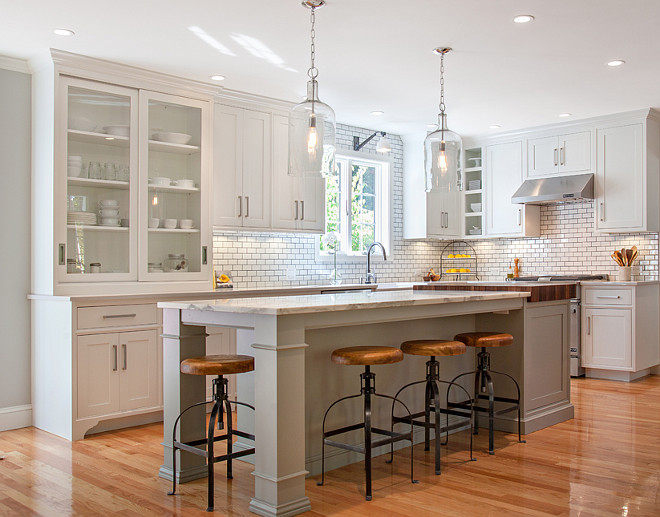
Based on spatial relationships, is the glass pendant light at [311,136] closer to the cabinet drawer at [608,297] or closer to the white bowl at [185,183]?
the white bowl at [185,183]

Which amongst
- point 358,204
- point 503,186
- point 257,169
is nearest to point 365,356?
point 257,169

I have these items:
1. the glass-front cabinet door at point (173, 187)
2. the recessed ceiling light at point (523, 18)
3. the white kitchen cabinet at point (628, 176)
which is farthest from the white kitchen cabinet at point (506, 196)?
the glass-front cabinet door at point (173, 187)

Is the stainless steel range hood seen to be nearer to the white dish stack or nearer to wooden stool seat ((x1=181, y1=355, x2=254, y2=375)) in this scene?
the white dish stack

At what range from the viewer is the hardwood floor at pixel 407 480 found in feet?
10.0

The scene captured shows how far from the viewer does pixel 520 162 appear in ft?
24.6

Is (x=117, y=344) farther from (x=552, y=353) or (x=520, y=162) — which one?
(x=520, y=162)

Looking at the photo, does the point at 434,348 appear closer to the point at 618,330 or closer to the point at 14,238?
the point at 14,238

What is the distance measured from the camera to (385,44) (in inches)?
182

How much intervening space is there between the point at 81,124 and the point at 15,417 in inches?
85.6

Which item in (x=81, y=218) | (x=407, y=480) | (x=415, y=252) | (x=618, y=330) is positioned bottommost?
(x=407, y=480)

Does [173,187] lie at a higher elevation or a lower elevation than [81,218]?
higher

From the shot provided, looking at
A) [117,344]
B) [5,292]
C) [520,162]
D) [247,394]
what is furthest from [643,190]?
[5,292]

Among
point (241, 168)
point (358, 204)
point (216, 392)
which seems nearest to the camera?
point (216, 392)

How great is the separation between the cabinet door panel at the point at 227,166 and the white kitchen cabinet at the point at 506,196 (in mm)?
3307
